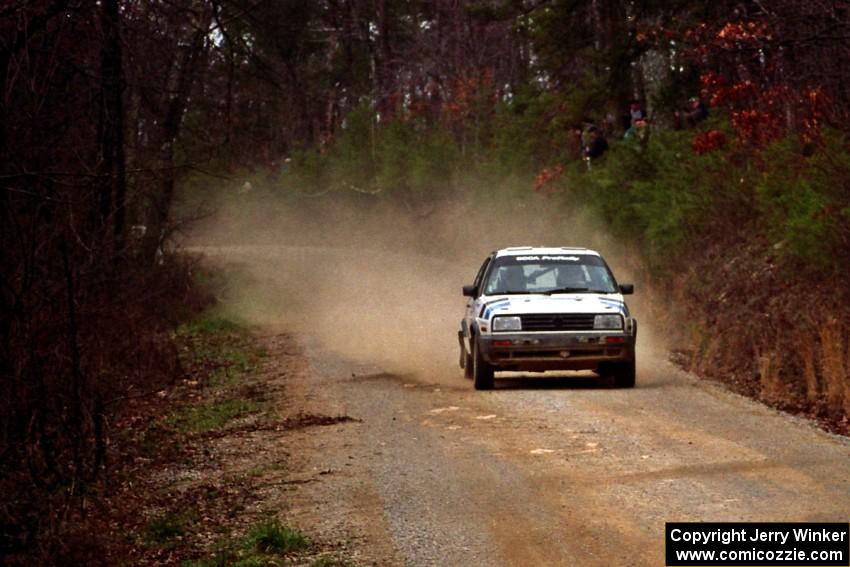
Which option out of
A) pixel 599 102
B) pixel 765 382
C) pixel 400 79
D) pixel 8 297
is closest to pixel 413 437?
pixel 8 297

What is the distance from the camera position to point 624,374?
1905 cm

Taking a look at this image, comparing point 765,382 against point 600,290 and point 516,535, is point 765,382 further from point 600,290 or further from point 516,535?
point 516,535

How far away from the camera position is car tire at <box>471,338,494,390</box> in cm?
1875

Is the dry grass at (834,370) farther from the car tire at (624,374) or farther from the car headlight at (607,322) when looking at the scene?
the car headlight at (607,322)

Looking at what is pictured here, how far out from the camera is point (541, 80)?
70.8m

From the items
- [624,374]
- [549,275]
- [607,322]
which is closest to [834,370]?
[607,322]

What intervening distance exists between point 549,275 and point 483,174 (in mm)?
30283

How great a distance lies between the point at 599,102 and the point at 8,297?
24755 millimetres

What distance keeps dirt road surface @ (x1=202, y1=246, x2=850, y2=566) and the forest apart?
196 cm

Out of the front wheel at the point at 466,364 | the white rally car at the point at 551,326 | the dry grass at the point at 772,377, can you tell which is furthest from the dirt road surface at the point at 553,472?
the front wheel at the point at 466,364

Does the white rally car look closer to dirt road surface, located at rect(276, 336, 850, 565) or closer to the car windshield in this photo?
the car windshield

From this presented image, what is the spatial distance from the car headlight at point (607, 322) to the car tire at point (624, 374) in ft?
2.10

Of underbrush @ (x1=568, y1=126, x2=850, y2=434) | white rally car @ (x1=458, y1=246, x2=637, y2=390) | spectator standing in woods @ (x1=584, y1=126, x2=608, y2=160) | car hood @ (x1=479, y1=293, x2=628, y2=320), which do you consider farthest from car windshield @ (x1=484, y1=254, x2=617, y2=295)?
spectator standing in woods @ (x1=584, y1=126, x2=608, y2=160)

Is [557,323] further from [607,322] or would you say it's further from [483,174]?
[483,174]
